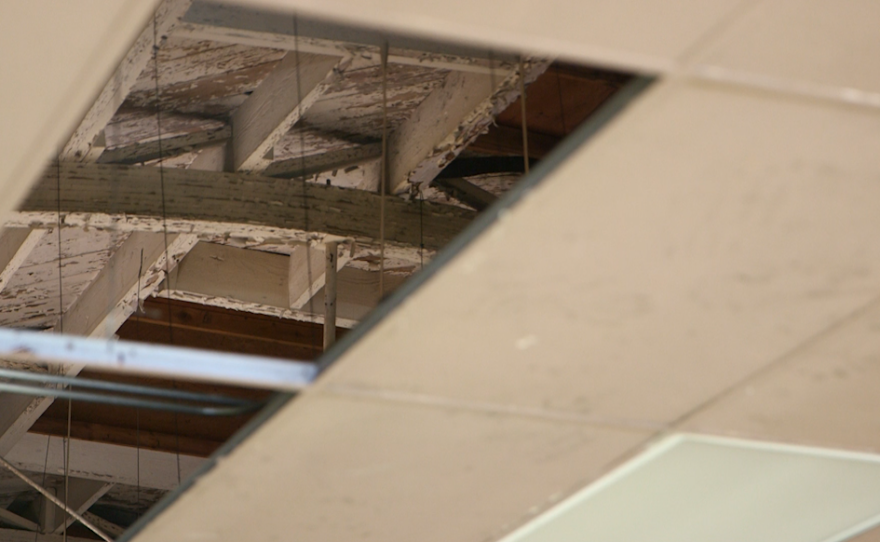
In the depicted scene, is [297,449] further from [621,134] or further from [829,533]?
[829,533]

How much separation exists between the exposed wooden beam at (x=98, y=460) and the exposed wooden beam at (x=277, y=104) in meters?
2.87

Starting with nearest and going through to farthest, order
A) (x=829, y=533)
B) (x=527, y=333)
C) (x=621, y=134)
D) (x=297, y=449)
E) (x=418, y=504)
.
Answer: (x=621, y=134) → (x=527, y=333) → (x=297, y=449) → (x=418, y=504) → (x=829, y=533)

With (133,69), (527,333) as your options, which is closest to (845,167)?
(527,333)

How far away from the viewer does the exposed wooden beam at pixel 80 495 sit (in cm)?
697

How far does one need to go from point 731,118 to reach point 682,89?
106 millimetres

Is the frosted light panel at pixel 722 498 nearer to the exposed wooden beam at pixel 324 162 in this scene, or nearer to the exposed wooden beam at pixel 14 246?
the exposed wooden beam at pixel 324 162

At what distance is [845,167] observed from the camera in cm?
164

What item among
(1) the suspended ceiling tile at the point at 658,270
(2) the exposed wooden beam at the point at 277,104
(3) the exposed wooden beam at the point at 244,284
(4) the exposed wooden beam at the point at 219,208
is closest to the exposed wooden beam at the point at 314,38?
(2) the exposed wooden beam at the point at 277,104

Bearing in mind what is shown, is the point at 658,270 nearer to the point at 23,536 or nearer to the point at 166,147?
the point at 166,147

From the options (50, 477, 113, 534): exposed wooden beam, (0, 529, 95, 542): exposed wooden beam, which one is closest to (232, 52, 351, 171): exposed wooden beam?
(50, 477, 113, 534): exposed wooden beam

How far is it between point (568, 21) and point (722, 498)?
1.79 meters

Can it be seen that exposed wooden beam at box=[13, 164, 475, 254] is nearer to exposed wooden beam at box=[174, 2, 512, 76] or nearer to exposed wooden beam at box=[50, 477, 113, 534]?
exposed wooden beam at box=[174, 2, 512, 76]

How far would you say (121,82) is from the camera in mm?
3217

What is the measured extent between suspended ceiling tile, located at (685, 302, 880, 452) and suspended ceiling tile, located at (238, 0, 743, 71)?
0.81 m
